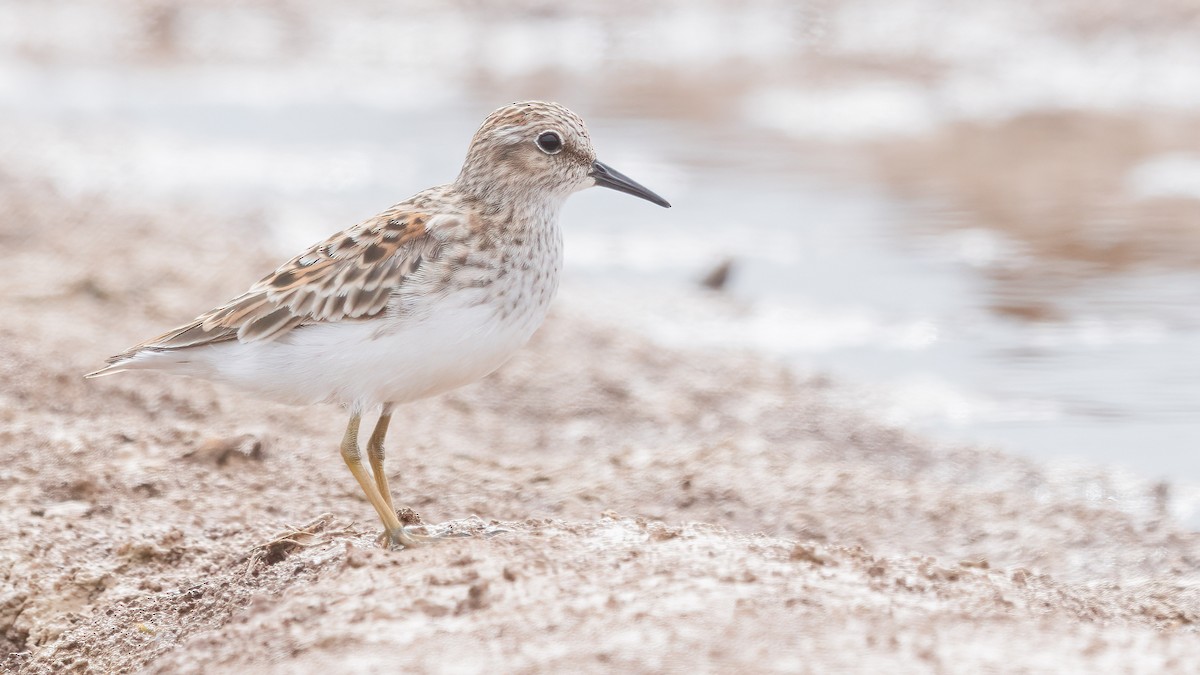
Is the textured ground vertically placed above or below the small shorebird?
below

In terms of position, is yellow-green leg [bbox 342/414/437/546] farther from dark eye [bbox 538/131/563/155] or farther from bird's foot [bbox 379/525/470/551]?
dark eye [bbox 538/131/563/155]

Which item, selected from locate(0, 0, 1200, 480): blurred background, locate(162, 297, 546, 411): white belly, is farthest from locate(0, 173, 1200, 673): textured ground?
locate(0, 0, 1200, 480): blurred background

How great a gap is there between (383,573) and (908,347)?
6.31m

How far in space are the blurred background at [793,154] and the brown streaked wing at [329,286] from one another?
4.49 meters

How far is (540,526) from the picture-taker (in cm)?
505

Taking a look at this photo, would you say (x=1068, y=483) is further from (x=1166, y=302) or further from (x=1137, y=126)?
(x=1137, y=126)

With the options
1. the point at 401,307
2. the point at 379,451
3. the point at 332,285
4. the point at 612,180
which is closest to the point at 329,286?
the point at 332,285

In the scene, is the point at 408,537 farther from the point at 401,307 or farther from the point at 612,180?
the point at 612,180

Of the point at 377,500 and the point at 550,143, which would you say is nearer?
the point at 377,500

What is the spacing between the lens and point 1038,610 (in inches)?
179

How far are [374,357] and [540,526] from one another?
0.80 m

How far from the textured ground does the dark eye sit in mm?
1361

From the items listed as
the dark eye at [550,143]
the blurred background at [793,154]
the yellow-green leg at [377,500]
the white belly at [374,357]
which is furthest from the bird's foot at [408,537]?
the blurred background at [793,154]

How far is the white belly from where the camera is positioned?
192 inches
